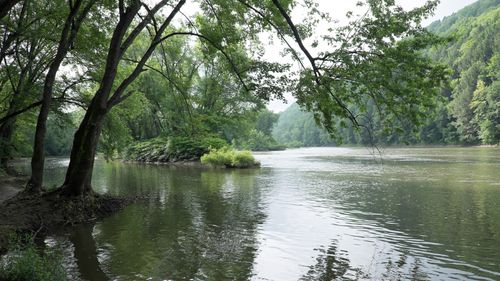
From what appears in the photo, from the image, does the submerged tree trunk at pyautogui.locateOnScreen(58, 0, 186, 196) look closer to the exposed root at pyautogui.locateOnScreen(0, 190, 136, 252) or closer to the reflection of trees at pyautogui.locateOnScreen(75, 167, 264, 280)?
the exposed root at pyautogui.locateOnScreen(0, 190, 136, 252)

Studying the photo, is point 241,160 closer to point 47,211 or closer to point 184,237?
point 47,211

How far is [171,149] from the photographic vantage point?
4622 centimetres

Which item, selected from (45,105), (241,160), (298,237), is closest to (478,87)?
(241,160)

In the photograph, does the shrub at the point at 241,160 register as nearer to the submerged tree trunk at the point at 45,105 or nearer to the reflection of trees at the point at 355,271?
the submerged tree trunk at the point at 45,105

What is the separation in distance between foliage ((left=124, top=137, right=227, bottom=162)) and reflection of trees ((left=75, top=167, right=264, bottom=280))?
74.0 feet

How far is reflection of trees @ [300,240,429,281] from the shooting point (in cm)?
806

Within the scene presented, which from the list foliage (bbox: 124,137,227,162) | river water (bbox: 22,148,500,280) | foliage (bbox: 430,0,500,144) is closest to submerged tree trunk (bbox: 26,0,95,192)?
river water (bbox: 22,148,500,280)

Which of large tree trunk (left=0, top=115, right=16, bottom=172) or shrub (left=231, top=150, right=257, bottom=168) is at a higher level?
large tree trunk (left=0, top=115, right=16, bottom=172)

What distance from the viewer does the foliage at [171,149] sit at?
4278 centimetres

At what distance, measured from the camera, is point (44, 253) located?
9664mm

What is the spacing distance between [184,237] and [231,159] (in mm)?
25561

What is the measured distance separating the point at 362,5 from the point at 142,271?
7.57 meters

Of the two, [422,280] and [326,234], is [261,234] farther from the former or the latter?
[422,280]

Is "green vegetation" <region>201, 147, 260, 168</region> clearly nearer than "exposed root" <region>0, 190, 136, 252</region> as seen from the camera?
No
